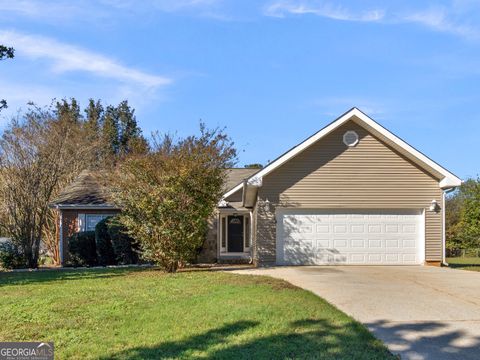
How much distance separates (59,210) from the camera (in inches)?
874

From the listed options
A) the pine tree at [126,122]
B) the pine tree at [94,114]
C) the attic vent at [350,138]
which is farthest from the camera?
the pine tree at [126,122]

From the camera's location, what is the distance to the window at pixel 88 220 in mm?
22078

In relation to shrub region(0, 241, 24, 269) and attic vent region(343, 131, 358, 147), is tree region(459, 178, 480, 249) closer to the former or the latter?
attic vent region(343, 131, 358, 147)

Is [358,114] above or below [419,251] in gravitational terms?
above

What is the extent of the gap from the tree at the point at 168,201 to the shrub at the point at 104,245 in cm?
467

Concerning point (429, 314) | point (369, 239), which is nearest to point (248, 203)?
point (369, 239)

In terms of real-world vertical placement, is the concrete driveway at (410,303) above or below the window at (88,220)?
below

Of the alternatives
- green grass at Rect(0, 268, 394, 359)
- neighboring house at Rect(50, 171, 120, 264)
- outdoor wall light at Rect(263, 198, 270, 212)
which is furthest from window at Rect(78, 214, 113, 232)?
green grass at Rect(0, 268, 394, 359)

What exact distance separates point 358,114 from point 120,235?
31.7 ft

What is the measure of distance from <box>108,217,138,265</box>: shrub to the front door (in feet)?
18.9

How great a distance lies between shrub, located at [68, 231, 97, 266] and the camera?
2017 centimetres

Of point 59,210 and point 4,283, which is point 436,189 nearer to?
point 4,283

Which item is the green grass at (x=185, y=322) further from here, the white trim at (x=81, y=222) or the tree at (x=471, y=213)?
the tree at (x=471, y=213)

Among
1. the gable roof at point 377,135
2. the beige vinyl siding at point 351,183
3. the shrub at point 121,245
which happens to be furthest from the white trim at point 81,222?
the gable roof at point 377,135
